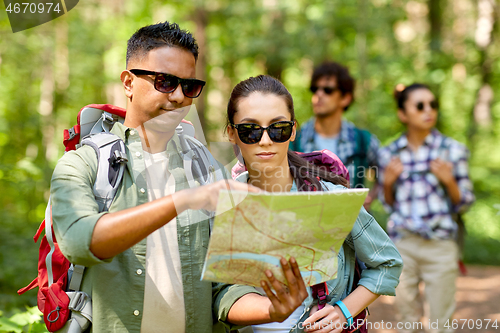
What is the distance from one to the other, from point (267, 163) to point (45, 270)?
1172 millimetres

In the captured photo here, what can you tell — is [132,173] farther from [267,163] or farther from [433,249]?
[433,249]

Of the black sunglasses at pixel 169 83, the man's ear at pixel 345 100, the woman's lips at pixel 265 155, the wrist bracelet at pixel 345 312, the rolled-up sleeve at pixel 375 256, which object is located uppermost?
the man's ear at pixel 345 100

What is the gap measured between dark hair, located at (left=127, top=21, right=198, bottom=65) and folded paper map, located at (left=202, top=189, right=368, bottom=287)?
3.28ft

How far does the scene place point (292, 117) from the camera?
7.66 feet

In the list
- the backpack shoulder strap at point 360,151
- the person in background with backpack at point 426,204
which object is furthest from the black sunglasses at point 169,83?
the person in background with backpack at point 426,204

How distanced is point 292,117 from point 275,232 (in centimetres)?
91

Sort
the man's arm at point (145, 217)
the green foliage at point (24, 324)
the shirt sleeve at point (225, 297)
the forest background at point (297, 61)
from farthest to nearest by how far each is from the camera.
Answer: the forest background at point (297, 61)
the green foliage at point (24, 324)
the shirt sleeve at point (225, 297)
the man's arm at point (145, 217)

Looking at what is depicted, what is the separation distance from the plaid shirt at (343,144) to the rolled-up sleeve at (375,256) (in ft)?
8.09

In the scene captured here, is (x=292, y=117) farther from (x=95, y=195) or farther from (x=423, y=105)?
(x=423, y=105)

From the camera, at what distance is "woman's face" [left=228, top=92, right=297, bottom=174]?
7.04ft

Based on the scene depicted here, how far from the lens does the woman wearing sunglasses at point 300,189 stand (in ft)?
6.86

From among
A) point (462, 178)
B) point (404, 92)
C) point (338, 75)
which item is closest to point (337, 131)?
point (338, 75)

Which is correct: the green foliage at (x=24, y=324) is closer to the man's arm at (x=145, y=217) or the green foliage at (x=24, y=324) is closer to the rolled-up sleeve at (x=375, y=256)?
the man's arm at (x=145, y=217)

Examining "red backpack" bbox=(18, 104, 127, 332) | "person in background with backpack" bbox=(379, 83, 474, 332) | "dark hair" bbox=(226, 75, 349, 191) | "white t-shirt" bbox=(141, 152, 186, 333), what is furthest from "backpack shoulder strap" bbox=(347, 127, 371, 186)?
"red backpack" bbox=(18, 104, 127, 332)
